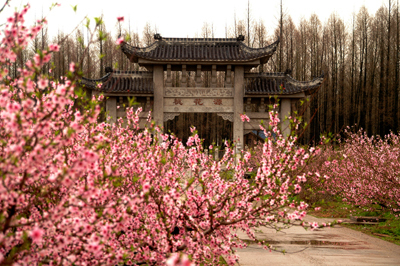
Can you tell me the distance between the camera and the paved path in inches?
281

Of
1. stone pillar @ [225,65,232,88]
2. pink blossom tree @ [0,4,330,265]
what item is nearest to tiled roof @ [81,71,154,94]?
stone pillar @ [225,65,232,88]

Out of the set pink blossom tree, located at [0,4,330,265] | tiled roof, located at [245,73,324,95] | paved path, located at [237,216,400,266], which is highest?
tiled roof, located at [245,73,324,95]

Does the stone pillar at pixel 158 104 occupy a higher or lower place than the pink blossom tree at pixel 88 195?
higher

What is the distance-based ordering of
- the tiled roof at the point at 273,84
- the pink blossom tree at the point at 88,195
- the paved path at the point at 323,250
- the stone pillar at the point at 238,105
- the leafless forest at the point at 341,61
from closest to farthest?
the pink blossom tree at the point at 88,195
the paved path at the point at 323,250
the stone pillar at the point at 238,105
the tiled roof at the point at 273,84
the leafless forest at the point at 341,61

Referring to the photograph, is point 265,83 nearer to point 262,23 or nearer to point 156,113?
point 156,113

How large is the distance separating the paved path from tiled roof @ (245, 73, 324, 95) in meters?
9.97

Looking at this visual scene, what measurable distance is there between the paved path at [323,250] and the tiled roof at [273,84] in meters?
9.97

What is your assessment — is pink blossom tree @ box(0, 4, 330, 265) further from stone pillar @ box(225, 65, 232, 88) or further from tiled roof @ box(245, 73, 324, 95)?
tiled roof @ box(245, 73, 324, 95)

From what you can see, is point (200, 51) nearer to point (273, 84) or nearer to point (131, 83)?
point (131, 83)

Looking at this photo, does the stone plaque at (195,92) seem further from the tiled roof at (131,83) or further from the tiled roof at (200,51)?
the tiled roof at (200,51)

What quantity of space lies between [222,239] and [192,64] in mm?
15106

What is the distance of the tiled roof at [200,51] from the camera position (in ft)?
61.2

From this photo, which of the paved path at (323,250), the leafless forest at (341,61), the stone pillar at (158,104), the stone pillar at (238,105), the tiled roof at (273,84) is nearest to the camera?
the paved path at (323,250)

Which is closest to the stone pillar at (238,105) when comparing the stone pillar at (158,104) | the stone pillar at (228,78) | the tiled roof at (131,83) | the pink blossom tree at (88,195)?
the stone pillar at (228,78)
